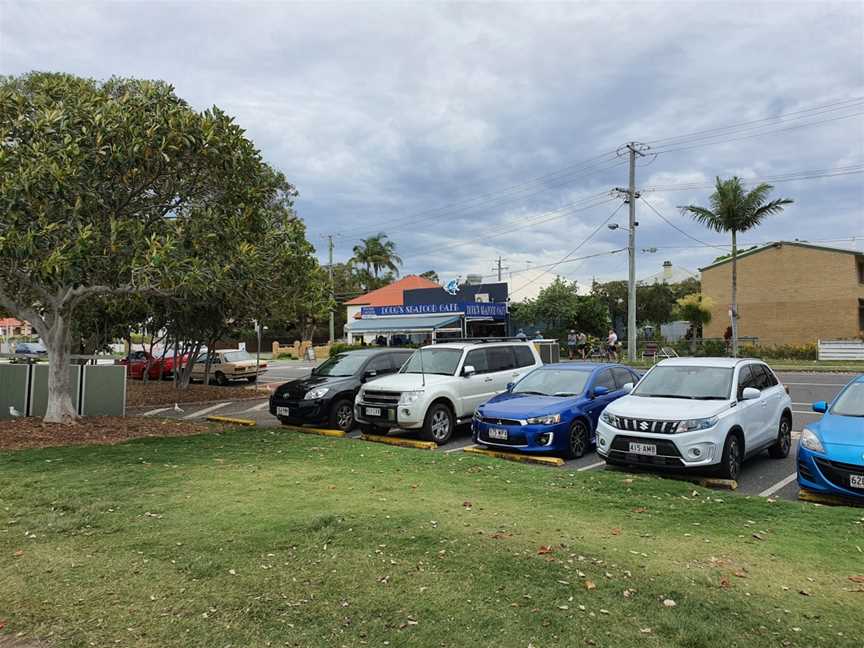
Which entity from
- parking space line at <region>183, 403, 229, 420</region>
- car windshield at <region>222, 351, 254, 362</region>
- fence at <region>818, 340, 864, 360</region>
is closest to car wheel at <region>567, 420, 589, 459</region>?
parking space line at <region>183, 403, 229, 420</region>

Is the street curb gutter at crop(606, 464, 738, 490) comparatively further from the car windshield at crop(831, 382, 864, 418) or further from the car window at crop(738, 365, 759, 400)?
the car windshield at crop(831, 382, 864, 418)

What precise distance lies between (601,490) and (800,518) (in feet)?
6.30

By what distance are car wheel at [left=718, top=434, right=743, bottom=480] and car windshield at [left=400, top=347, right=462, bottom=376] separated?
16.4ft

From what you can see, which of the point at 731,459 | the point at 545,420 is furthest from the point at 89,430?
the point at 731,459

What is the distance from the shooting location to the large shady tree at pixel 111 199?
9.20 meters

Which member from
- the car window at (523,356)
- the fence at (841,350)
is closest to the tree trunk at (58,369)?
the car window at (523,356)

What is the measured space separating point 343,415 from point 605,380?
5.12 metres

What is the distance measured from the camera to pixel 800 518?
5.92 m

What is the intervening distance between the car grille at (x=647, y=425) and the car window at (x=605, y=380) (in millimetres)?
2333

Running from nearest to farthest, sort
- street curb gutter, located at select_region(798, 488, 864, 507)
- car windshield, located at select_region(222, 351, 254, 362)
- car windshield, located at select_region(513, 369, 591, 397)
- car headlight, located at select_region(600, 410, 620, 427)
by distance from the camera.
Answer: street curb gutter, located at select_region(798, 488, 864, 507), car headlight, located at select_region(600, 410, 620, 427), car windshield, located at select_region(513, 369, 591, 397), car windshield, located at select_region(222, 351, 254, 362)

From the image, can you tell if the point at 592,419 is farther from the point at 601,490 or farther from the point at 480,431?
the point at 601,490

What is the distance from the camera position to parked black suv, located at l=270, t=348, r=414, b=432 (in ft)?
40.1

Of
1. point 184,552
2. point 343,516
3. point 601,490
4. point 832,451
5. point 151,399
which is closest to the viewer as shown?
point 184,552

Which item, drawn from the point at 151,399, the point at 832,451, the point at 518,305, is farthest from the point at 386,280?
the point at 832,451
